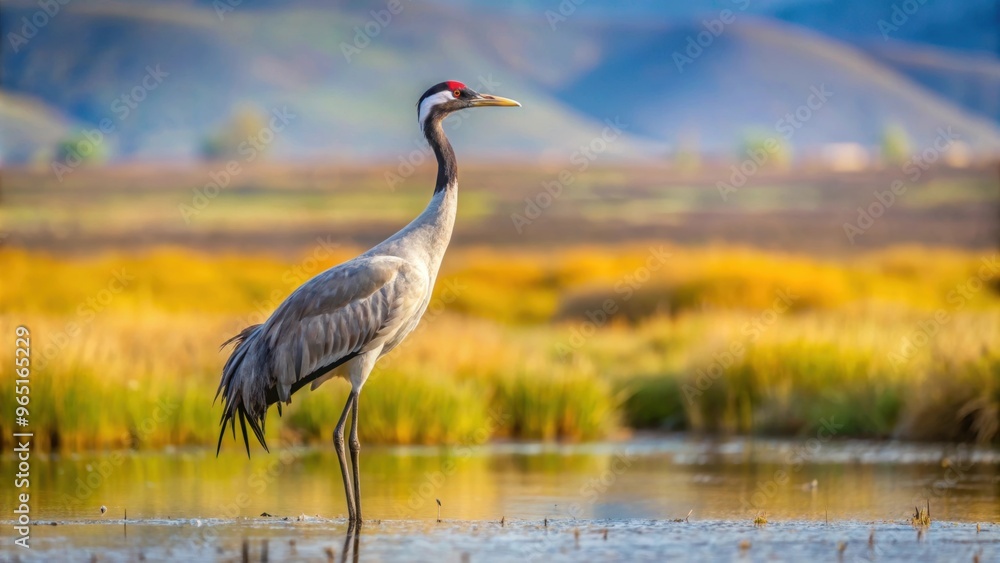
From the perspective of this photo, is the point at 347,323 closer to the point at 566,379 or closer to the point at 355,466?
the point at 355,466

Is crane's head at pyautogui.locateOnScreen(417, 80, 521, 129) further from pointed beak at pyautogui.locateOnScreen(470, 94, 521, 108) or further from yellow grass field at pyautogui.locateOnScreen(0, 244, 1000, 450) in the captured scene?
yellow grass field at pyautogui.locateOnScreen(0, 244, 1000, 450)

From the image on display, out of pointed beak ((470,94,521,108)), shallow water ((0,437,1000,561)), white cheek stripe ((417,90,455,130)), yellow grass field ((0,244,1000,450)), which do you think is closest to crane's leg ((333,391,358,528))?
shallow water ((0,437,1000,561))

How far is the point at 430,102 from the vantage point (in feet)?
40.6

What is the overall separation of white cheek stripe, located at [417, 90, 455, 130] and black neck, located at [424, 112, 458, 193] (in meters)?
0.05

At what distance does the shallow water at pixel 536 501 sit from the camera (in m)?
9.88

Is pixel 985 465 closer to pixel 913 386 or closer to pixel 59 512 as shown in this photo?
pixel 913 386

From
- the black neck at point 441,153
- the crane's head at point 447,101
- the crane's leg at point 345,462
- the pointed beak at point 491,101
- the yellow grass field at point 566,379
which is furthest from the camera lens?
the yellow grass field at point 566,379

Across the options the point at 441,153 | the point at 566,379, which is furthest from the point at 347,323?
the point at 566,379

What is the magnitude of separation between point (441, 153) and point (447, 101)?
1.94 ft

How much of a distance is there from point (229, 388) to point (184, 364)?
25.8 feet

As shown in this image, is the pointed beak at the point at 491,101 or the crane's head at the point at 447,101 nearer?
the pointed beak at the point at 491,101

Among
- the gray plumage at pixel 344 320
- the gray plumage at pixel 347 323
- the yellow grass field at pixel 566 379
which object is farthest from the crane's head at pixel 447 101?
the yellow grass field at pixel 566 379

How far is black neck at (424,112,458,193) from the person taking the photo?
12.0 metres

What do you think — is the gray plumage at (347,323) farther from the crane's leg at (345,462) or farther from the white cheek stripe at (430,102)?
the white cheek stripe at (430,102)
